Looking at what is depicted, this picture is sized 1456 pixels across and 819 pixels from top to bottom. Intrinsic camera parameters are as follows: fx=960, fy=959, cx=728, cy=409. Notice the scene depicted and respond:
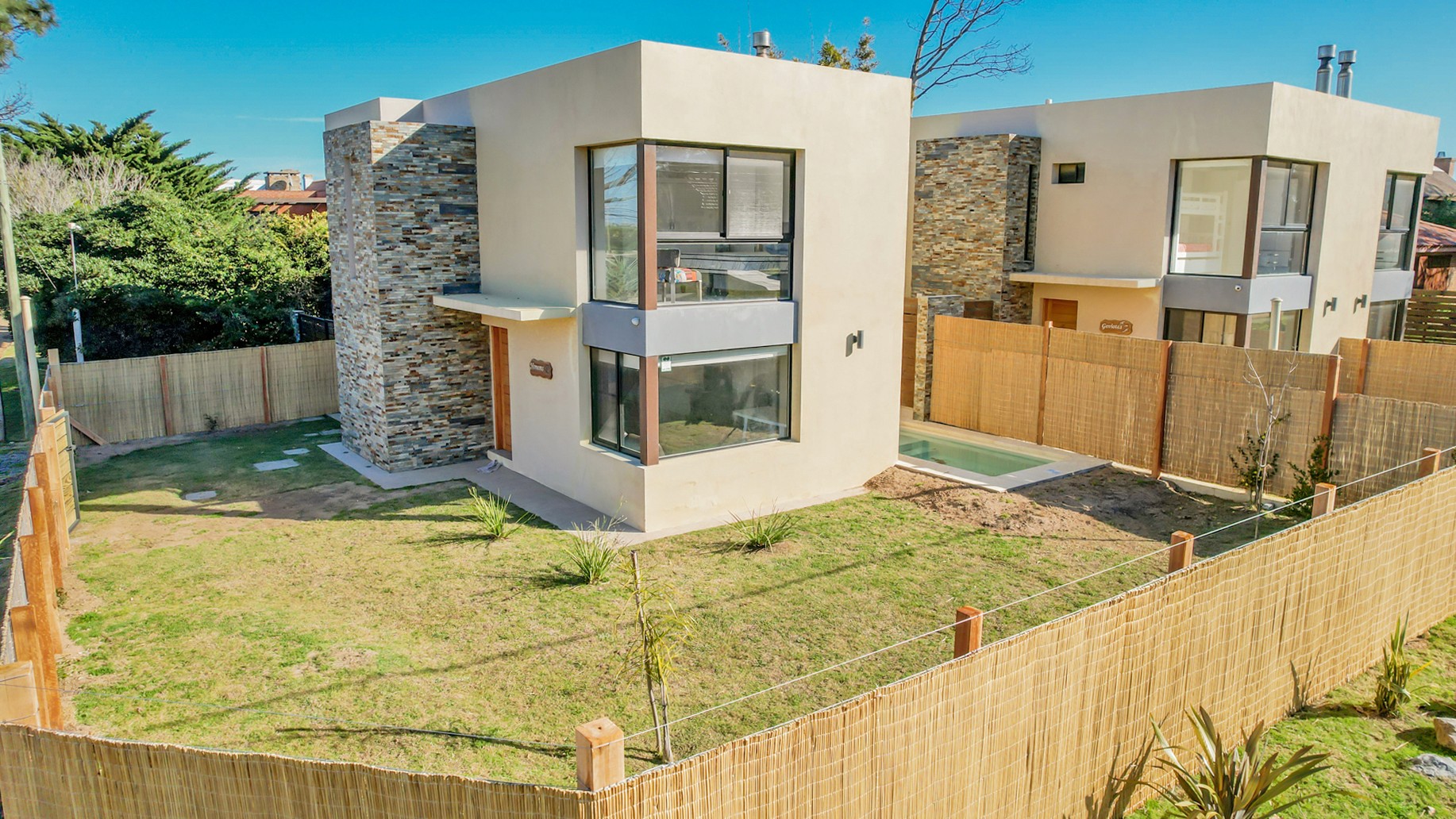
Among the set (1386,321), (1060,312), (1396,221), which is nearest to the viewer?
(1060,312)

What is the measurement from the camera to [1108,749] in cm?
607

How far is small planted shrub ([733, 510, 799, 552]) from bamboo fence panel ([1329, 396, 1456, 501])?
706 cm

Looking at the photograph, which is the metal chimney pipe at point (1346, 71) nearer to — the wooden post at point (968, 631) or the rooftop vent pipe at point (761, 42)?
the rooftop vent pipe at point (761, 42)

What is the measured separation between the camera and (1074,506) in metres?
13.3

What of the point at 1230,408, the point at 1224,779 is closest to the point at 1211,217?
the point at 1230,408

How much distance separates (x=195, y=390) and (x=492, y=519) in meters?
9.70

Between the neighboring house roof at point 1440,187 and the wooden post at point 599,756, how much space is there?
149ft

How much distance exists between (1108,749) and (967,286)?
49.1 feet

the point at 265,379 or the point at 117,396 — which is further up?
the point at 265,379

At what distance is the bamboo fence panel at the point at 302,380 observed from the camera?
1919cm

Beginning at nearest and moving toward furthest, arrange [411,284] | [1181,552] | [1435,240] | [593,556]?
[1181,552] < [593,556] < [411,284] < [1435,240]

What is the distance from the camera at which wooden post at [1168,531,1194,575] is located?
6.45 meters

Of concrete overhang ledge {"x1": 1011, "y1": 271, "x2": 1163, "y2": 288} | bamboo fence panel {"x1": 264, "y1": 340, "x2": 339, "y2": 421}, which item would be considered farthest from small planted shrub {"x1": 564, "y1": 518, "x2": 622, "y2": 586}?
concrete overhang ledge {"x1": 1011, "y1": 271, "x2": 1163, "y2": 288}

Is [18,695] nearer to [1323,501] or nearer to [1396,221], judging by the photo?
[1323,501]
